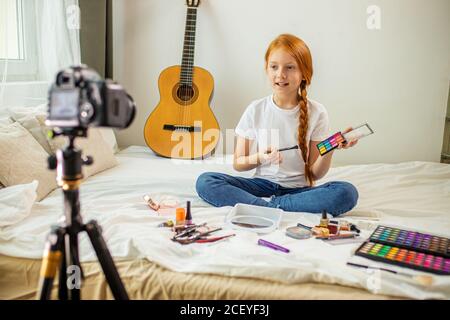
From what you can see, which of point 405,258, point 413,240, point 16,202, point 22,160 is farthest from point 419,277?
point 22,160

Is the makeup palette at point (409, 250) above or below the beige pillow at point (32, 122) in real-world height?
below

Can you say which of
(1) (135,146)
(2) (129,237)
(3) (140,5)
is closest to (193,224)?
(2) (129,237)

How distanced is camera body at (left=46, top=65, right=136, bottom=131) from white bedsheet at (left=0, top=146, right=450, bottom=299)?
0.45 m

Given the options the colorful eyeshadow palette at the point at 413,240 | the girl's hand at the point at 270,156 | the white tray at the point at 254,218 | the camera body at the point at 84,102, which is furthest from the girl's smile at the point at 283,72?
the camera body at the point at 84,102

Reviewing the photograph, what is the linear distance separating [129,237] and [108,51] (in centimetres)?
164

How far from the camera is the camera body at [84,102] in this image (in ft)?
2.30

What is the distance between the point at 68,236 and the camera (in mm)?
779

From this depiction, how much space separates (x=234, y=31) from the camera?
2.44 m

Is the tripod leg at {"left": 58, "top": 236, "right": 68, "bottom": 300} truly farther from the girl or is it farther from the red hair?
the red hair

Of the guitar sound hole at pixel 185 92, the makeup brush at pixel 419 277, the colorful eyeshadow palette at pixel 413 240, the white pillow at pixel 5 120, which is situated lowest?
the makeup brush at pixel 419 277

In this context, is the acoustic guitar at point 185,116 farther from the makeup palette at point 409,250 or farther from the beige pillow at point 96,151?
the makeup palette at point 409,250

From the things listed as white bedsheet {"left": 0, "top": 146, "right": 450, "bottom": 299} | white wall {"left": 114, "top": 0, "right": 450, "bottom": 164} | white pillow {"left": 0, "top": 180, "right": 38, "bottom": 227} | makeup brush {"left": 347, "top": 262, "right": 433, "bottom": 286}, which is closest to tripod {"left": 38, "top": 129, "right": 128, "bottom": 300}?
white bedsheet {"left": 0, "top": 146, "right": 450, "bottom": 299}

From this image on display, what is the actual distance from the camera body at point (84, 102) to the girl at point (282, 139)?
82 cm
